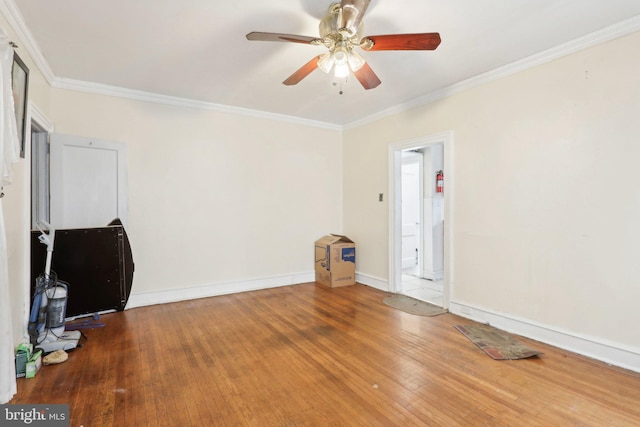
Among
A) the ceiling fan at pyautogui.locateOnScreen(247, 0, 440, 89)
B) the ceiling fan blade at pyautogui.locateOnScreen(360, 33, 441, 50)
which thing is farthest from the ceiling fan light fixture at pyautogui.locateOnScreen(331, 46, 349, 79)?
the ceiling fan blade at pyautogui.locateOnScreen(360, 33, 441, 50)

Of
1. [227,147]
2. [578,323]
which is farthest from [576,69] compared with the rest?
[227,147]

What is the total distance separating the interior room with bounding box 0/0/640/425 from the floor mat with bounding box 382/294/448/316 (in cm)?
14

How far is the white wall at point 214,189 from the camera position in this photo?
3758 mm

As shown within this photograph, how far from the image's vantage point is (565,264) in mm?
2713

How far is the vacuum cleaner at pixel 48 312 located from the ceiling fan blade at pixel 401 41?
3.06 meters

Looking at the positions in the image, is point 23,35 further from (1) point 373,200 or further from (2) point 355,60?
(1) point 373,200

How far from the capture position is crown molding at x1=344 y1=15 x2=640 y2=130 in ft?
7.74

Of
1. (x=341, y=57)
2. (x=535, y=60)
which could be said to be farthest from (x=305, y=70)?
(x=535, y=60)

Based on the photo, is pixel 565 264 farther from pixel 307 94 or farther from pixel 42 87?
pixel 42 87

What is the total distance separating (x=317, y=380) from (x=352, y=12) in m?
2.49

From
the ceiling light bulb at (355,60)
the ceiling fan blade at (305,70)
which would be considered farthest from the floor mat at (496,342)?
the ceiling fan blade at (305,70)

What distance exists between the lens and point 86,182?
11.0 feet

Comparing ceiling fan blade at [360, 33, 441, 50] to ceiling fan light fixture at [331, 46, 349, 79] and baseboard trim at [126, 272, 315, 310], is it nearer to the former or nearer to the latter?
ceiling fan light fixture at [331, 46, 349, 79]

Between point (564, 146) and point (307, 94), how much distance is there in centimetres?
274
